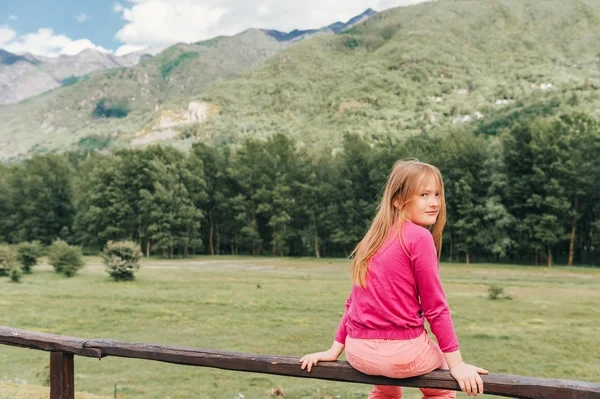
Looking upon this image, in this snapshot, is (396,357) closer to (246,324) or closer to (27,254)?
(246,324)

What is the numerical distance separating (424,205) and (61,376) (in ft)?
11.5

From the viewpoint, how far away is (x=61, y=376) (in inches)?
163

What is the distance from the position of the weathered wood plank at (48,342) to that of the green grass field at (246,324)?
10.2 ft

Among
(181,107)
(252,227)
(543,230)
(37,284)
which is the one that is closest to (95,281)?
(37,284)

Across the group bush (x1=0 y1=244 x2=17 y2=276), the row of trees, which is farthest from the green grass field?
the row of trees

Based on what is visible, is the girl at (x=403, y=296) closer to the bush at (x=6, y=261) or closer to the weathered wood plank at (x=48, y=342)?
the weathered wood plank at (x=48, y=342)

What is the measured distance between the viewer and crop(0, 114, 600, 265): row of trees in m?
40.3

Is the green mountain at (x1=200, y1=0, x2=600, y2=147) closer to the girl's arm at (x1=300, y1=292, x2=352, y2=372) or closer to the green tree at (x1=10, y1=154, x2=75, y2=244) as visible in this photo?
the green tree at (x1=10, y1=154, x2=75, y2=244)

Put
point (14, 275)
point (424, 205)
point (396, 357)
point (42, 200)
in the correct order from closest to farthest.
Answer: point (396, 357) < point (424, 205) < point (14, 275) < point (42, 200)

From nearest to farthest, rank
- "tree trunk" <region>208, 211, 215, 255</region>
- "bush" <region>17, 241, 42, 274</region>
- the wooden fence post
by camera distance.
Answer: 1. the wooden fence post
2. "bush" <region>17, 241, 42, 274</region>
3. "tree trunk" <region>208, 211, 215, 255</region>

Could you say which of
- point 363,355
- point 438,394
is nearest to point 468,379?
point 438,394

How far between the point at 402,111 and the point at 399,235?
6353 inches

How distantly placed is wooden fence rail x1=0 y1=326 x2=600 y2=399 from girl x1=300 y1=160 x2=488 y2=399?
0.09m

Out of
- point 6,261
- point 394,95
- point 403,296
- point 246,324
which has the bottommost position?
point 246,324
